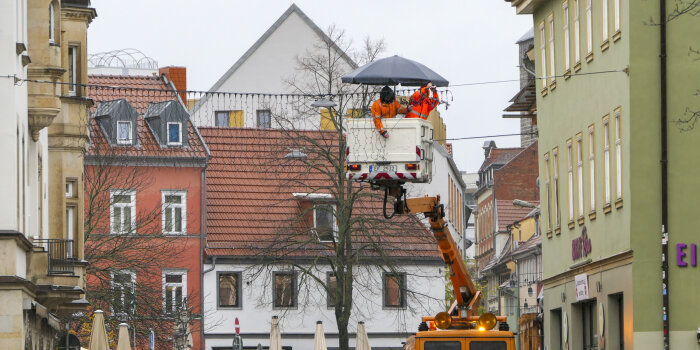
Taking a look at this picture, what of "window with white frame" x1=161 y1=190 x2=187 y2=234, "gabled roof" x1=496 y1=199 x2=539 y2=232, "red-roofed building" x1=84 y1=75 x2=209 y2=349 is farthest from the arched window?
"gabled roof" x1=496 y1=199 x2=539 y2=232

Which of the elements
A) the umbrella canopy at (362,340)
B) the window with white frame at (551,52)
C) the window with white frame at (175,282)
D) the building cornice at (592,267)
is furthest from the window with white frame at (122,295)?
the window with white frame at (551,52)

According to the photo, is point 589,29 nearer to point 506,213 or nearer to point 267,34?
point 267,34

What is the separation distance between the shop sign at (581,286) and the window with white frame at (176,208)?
26.2m

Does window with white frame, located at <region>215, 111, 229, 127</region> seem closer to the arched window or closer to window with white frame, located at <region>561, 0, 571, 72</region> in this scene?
window with white frame, located at <region>561, 0, 571, 72</region>

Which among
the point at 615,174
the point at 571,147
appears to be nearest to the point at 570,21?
the point at 571,147

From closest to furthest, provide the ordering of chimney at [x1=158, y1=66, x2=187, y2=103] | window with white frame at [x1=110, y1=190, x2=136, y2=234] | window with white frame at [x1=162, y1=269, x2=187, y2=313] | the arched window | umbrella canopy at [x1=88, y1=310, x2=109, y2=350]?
the arched window < umbrella canopy at [x1=88, y1=310, x2=109, y2=350] < window with white frame at [x1=110, y1=190, x2=136, y2=234] < window with white frame at [x1=162, y1=269, x2=187, y2=313] < chimney at [x1=158, y1=66, x2=187, y2=103]

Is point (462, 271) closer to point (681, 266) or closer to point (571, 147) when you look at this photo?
point (681, 266)

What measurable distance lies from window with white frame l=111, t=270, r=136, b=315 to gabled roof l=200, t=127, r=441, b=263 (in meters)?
13.0

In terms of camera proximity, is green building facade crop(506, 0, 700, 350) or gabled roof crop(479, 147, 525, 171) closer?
green building facade crop(506, 0, 700, 350)

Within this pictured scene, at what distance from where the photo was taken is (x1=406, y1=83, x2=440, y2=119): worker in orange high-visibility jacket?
98.9 feet

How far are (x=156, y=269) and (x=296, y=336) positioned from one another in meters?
8.49

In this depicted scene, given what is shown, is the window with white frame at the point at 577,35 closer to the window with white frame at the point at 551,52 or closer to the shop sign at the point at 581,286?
the window with white frame at the point at 551,52

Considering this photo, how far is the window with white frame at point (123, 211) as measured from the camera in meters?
55.2

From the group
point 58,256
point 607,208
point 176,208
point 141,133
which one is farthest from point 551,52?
point 141,133
